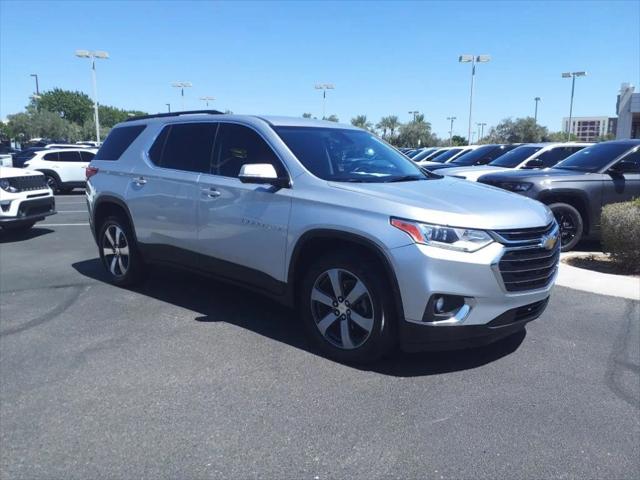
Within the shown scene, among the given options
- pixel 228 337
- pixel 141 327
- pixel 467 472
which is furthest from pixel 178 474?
pixel 141 327

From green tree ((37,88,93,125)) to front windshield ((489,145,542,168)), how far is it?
91.1m

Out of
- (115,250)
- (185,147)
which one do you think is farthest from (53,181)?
(185,147)

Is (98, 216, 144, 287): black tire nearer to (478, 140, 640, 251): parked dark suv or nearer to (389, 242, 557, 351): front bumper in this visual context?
(389, 242, 557, 351): front bumper

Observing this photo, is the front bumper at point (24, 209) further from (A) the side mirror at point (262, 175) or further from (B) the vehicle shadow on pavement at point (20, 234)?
(A) the side mirror at point (262, 175)

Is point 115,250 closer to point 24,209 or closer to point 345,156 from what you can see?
point 345,156

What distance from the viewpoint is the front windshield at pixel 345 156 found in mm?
4371

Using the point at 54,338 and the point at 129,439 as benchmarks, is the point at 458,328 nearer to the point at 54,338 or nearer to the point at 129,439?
the point at 129,439

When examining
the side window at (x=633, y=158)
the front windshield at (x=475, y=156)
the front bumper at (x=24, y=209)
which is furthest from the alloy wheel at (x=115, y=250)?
the front windshield at (x=475, y=156)

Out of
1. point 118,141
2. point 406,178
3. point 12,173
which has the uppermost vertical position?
point 118,141

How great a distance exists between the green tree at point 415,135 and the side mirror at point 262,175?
218 feet

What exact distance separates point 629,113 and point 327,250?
50146mm

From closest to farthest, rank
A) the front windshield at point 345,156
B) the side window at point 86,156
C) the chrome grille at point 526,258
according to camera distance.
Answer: the chrome grille at point 526,258 → the front windshield at point 345,156 → the side window at point 86,156

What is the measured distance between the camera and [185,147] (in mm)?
5305

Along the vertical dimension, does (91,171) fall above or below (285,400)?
above
